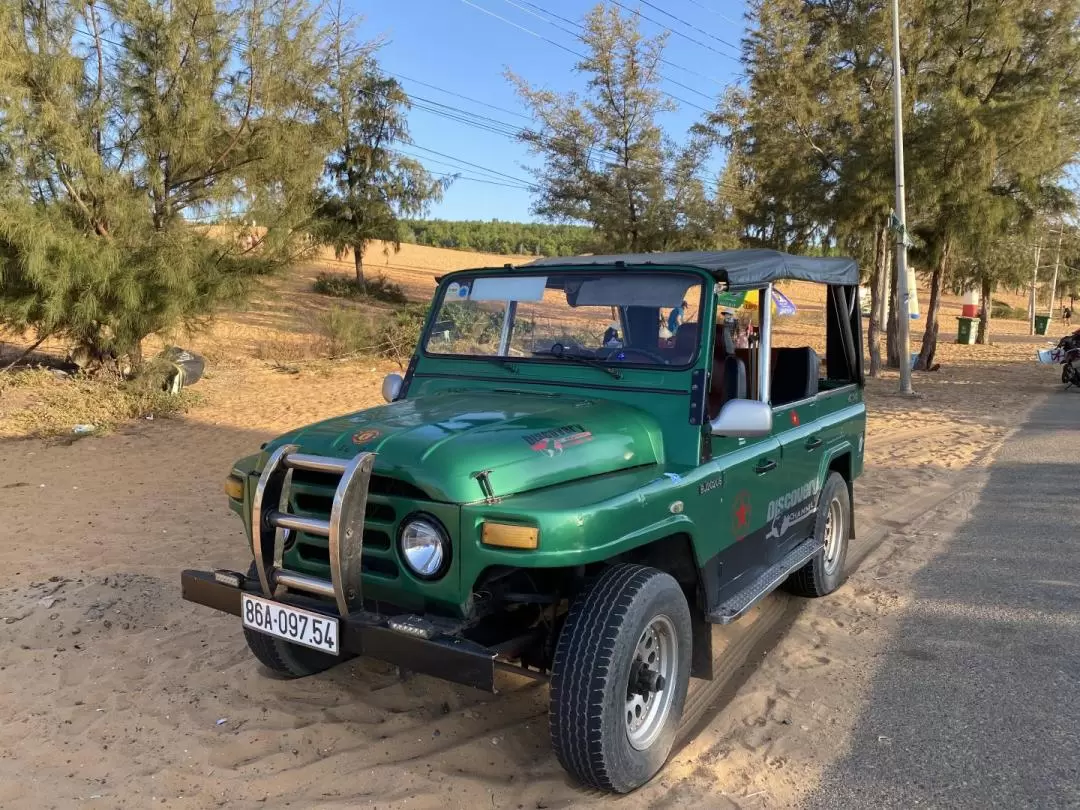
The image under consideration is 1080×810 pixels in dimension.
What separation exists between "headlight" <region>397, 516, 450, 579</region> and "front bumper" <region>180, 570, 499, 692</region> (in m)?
0.18

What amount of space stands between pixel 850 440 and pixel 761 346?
5.65ft

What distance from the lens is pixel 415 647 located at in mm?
2656

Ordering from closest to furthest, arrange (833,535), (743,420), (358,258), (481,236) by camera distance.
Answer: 1. (743,420)
2. (833,535)
3. (358,258)
4. (481,236)

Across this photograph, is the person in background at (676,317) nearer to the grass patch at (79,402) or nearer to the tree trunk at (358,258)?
the grass patch at (79,402)

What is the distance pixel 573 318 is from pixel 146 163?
28.7 ft

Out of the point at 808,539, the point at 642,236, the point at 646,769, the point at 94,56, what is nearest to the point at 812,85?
the point at 642,236

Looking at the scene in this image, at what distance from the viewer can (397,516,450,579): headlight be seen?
2771 millimetres

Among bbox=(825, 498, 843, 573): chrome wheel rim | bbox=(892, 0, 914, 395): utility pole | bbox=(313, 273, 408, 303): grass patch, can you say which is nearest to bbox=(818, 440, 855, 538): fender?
bbox=(825, 498, 843, 573): chrome wheel rim

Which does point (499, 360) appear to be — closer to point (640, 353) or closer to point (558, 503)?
point (640, 353)

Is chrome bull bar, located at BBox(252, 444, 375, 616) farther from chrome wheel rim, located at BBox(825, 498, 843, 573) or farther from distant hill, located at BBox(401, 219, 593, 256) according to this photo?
distant hill, located at BBox(401, 219, 593, 256)

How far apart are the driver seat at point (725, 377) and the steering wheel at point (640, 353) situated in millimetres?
326

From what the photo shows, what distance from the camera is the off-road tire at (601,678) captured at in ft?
8.93

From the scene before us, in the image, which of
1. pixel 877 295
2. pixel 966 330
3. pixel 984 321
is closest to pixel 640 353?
pixel 877 295

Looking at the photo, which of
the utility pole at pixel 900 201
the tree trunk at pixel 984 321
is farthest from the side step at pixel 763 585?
the tree trunk at pixel 984 321
